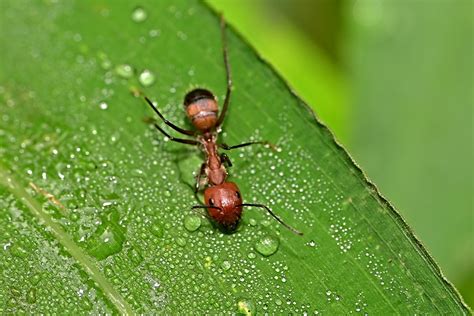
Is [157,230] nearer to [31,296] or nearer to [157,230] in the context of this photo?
[157,230]

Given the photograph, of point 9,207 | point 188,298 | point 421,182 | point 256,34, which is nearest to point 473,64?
point 421,182

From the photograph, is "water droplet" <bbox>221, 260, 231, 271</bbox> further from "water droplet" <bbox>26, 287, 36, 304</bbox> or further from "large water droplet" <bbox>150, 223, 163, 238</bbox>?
"water droplet" <bbox>26, 287, 36, 304</bbox>

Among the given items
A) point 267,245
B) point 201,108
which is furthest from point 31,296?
point 201,108

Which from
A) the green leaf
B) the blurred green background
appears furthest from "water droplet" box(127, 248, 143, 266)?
the blurred green background

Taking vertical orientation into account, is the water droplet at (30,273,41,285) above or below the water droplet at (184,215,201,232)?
below

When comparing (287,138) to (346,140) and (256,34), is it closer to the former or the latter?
(346,140)
